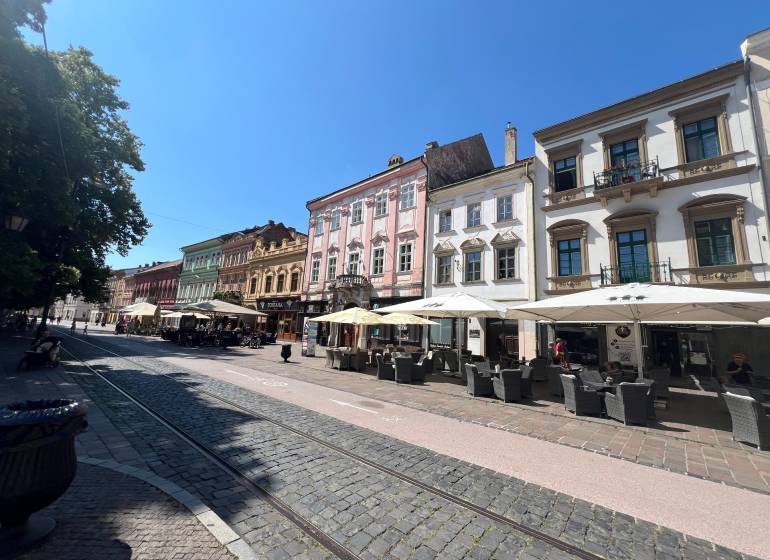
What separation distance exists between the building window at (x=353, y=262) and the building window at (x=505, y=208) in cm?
1141

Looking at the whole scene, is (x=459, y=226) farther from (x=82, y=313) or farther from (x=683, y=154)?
(x=82, y=313)

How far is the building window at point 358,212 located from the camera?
27.0 meters

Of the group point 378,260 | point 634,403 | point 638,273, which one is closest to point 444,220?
point 378,260

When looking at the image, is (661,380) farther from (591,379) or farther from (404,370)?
(404,370)

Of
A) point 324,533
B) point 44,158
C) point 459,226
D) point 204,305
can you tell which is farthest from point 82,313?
point 324,533

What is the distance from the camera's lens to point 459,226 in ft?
A: 67.8

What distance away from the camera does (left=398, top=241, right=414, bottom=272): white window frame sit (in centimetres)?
2274

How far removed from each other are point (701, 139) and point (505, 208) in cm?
833

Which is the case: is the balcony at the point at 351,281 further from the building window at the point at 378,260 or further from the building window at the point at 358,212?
the building window at the point at 358,212

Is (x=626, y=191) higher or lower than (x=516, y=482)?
higher

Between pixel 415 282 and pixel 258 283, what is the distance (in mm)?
20679

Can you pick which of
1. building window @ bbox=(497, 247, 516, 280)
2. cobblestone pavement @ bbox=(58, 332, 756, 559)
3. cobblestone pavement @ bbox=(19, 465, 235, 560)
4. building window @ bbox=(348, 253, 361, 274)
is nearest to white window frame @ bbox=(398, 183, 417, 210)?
building window @ bbox=(348, 253, 361, 274)

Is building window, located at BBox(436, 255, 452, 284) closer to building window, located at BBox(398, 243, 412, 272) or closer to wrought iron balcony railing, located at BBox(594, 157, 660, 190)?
building window, located at BBox(398, 243, 412, 272)

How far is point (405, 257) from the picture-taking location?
23.2m
